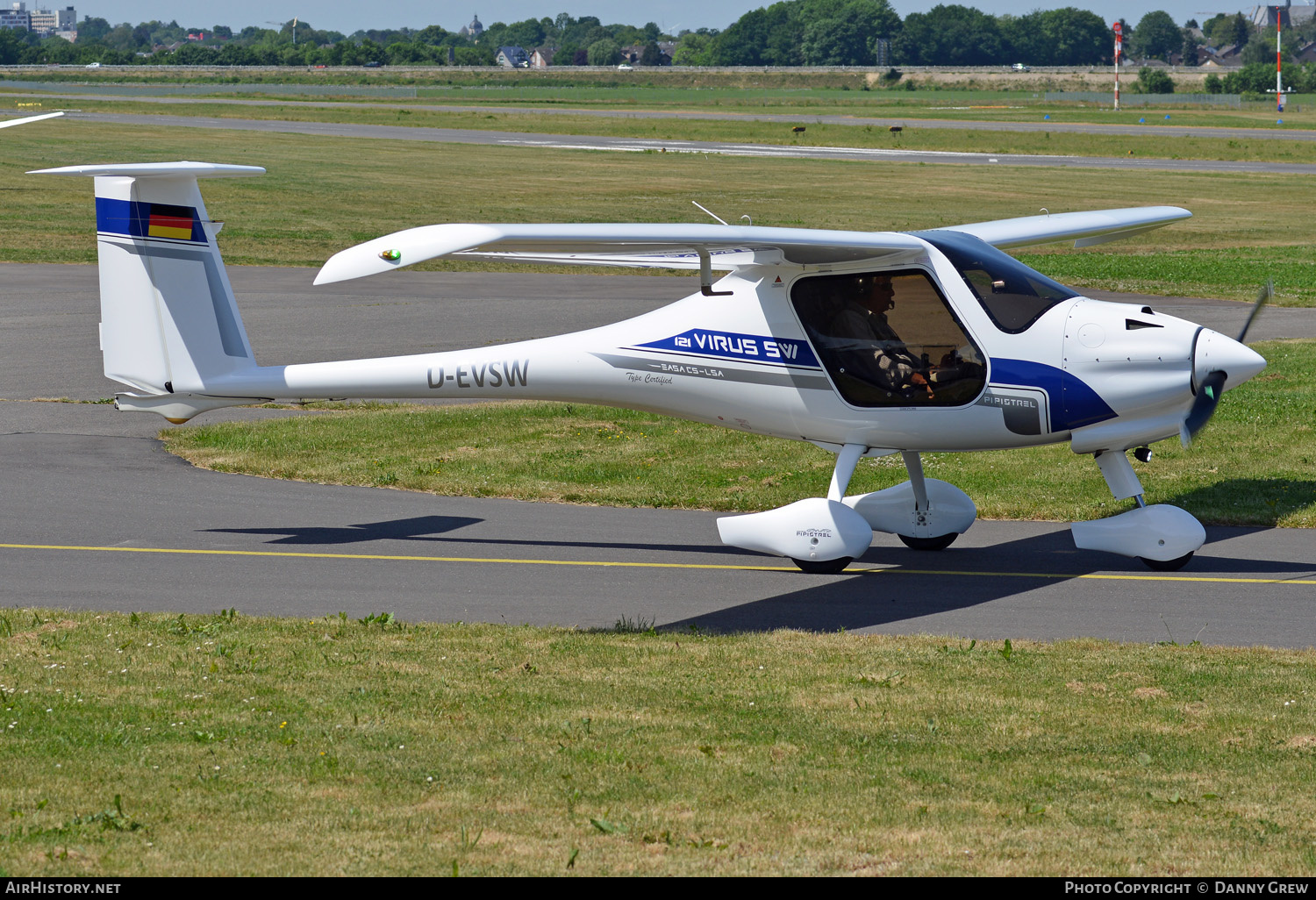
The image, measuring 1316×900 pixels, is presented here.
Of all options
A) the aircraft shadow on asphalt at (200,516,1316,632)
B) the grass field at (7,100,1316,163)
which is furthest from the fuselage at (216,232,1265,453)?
the grass field at (7,100,1316,163)

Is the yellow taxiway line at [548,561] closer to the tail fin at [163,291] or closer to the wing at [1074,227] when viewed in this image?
the tail fin at [163,291]

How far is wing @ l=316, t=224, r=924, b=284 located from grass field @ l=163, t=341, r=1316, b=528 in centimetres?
295

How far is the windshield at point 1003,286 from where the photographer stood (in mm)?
11430

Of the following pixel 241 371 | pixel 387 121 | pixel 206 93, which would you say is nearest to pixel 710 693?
pixel 241 371

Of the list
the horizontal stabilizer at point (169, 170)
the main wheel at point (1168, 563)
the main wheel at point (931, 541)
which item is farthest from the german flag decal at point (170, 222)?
the main wheel at point (1168, 563)

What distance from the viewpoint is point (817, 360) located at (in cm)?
1192

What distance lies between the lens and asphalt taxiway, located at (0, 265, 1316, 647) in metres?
10.9

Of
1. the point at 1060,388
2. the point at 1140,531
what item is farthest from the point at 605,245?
the point at 1140,531

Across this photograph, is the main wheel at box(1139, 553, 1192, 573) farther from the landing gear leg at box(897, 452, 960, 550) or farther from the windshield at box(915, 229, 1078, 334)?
the windshield at box(915, 229, 1078, 334)

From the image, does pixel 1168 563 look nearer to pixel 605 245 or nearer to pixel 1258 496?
pixel 1258 496

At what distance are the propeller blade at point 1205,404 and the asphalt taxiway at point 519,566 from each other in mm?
1345

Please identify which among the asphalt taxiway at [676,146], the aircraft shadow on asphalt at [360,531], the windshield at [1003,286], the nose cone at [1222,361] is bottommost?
the aircraft shadow on asphalt at [360,531]

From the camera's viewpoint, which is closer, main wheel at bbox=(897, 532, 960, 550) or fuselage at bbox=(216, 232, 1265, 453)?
fuselage at bbox=(216, 232, 1265, 453)

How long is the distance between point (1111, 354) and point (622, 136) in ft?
217
